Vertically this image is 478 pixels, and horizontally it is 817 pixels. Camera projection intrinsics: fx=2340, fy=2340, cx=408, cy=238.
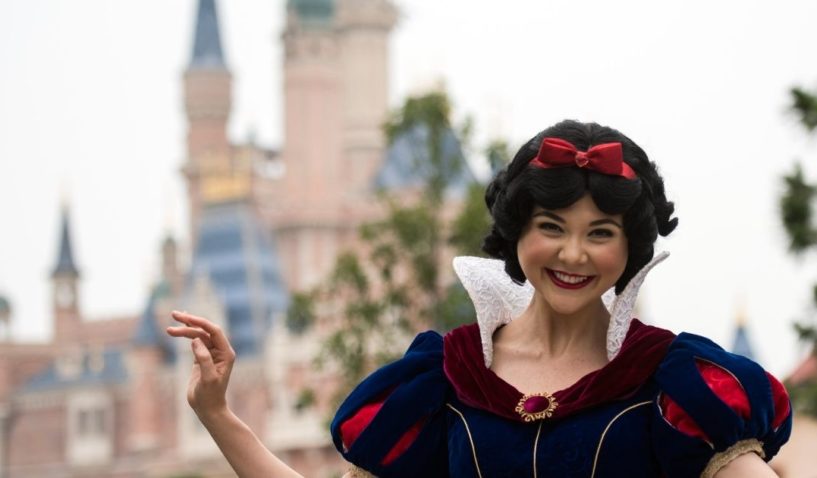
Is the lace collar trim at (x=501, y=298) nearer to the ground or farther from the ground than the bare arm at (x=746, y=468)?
farther from the ground

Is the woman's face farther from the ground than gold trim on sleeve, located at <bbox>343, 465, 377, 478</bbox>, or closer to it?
farther from the ground

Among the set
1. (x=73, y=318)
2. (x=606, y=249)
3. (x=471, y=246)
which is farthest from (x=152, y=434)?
(x=606, y=249)

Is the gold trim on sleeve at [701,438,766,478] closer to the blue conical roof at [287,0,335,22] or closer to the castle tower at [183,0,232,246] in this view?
the blue conical roof at [287,0,335,22]

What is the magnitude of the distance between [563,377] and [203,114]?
5676 cm

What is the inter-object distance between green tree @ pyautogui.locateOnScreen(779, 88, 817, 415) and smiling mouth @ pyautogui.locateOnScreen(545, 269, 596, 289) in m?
12.4

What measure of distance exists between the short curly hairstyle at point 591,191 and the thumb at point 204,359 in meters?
0.50

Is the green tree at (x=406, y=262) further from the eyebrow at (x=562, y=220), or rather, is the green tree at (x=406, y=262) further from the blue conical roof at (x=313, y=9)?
the blue conical roof at (x=313, y=9)

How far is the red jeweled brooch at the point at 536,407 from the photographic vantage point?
11.7ft

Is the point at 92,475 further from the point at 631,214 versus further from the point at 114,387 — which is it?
the point at 631,214

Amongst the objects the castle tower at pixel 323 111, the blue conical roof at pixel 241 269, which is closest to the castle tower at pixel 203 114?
the blue conical roof at pixel 241 269

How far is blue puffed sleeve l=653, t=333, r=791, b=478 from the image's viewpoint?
3.43m

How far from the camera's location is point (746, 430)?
3436 millimetres

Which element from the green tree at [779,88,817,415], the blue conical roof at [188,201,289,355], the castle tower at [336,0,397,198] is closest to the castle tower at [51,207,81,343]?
the blue conical roof at [188,201,289,355]

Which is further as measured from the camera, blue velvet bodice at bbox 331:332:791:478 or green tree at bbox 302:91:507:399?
green tree at bbox 302:91:507:399
